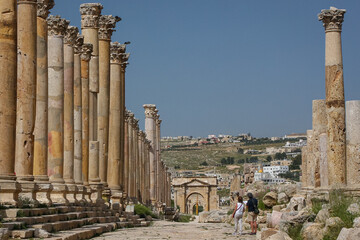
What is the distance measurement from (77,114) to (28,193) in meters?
9.43

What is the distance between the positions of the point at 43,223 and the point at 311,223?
665 centimetres

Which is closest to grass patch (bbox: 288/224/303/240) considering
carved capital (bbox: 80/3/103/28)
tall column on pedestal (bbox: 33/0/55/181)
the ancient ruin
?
the ancient ruin

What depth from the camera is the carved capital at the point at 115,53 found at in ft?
121

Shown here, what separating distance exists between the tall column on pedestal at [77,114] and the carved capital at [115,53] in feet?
23.0

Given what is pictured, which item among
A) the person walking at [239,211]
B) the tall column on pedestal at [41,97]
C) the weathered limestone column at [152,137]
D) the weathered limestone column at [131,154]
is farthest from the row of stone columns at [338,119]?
the weathered limestone column at [152,137]

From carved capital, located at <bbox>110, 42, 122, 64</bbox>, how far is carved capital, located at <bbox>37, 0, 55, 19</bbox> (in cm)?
1282

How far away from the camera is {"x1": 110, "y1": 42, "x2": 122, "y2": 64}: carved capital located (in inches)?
1449

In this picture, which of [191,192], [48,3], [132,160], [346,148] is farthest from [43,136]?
[191,192]

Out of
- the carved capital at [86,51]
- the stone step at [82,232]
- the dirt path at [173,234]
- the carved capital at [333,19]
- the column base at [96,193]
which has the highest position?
the carved capital at [333,19]

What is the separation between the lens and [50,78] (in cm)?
2562

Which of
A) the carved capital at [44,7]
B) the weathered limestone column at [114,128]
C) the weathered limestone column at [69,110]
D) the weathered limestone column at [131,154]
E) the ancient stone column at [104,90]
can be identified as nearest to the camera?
the carved capital at [44,7]

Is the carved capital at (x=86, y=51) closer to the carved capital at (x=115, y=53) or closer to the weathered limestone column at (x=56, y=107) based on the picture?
the weathered limestone column at (x=56, y=107)

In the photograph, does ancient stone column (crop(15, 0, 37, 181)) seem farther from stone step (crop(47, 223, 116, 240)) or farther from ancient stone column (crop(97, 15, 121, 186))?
ancient stone column (crop(97, 15, 121, 186))

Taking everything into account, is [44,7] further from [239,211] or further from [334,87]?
[334,87]
